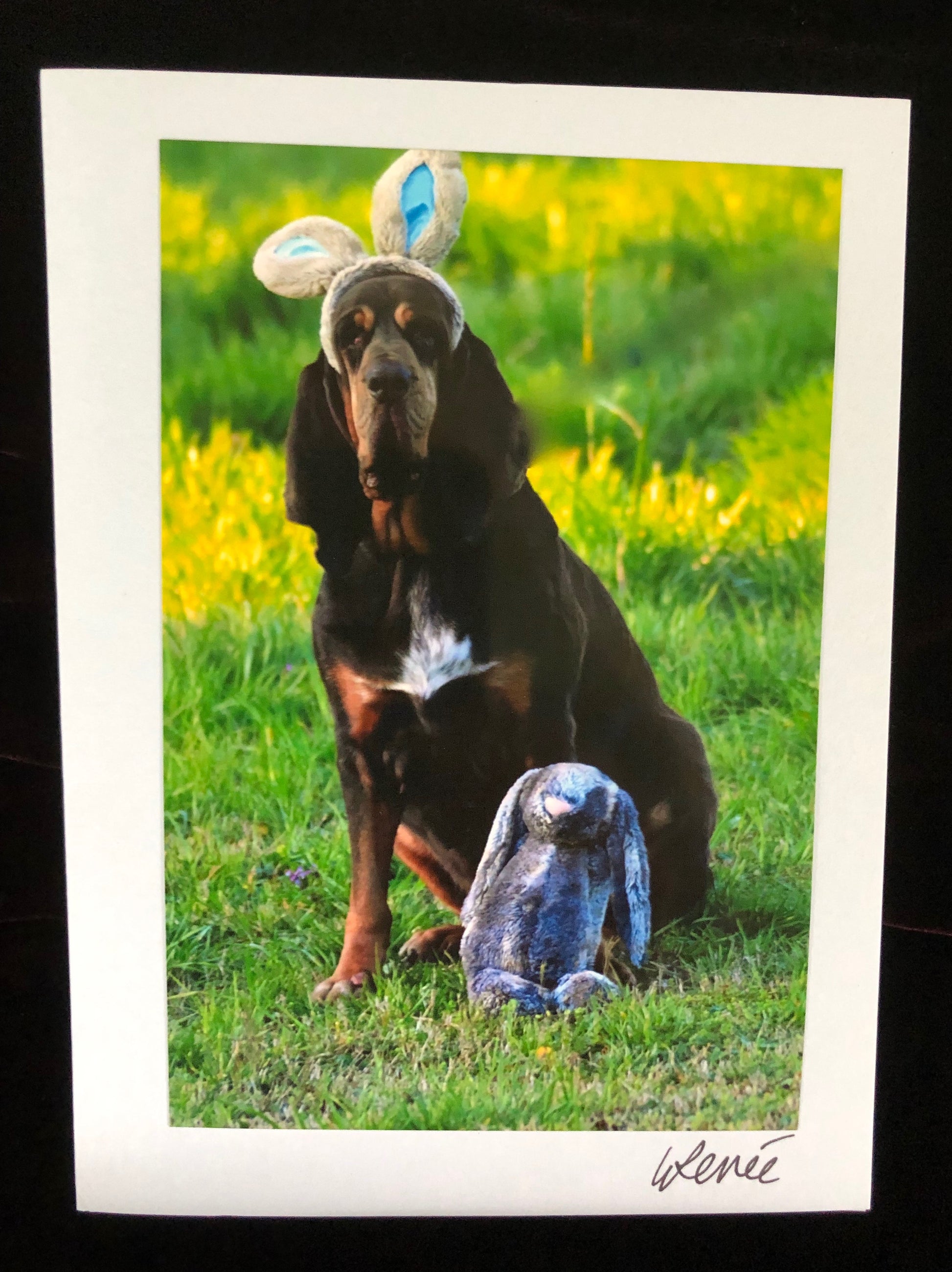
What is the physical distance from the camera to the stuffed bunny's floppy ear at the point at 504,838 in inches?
52.6

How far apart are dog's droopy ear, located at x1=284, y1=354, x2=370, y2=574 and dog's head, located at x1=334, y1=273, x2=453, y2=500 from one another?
2cm

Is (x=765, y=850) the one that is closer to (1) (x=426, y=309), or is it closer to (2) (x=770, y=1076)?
(2) (x=770, y=1076)

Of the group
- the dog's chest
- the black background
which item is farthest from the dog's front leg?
the black background

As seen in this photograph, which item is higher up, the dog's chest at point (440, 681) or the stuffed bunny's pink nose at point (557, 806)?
the dog's chest at point (440, 681)

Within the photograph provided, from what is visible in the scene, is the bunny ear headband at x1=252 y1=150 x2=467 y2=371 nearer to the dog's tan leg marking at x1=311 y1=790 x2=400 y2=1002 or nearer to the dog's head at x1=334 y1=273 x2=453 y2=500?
the dog's head at x1=334 y1=273 x2=453 y2=500

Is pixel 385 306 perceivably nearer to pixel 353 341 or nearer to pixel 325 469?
pixel 353 341

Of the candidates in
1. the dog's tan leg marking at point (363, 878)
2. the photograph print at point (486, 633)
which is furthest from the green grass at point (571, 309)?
the dog's tan leg marking at point (363, 878)

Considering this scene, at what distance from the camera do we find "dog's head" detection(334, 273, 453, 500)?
1276 millimetres

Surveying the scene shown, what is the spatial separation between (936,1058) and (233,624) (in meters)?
1.26

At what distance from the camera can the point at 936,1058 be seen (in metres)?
1.46

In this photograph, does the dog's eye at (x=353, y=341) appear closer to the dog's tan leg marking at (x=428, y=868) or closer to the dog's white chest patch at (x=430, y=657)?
the dog's white chest patch at (x=430, y=657)

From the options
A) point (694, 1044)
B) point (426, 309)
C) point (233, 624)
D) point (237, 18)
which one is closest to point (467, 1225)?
point (694, 1044)
